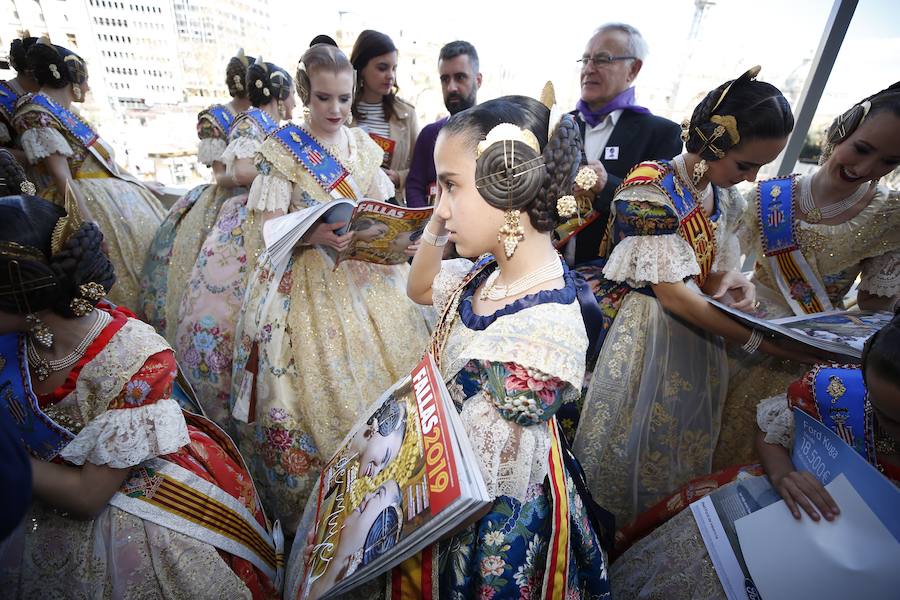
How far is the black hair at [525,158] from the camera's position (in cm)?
75

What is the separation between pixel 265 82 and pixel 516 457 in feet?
8.04

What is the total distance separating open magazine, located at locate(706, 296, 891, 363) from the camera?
0.98 metres

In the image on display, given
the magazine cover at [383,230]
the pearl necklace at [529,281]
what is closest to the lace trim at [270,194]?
the magazine cover at [383,230]

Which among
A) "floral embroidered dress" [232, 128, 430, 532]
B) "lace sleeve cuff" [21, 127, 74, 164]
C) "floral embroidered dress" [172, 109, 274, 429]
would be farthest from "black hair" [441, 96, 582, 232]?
"lace sleeve cuff" [21, 127, 74, 164]

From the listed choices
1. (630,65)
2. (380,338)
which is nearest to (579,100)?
(630,65)

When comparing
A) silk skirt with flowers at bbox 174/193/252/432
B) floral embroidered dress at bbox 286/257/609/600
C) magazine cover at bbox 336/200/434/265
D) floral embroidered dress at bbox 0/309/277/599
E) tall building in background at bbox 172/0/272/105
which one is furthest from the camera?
tall building in background at bbox 172/0/272/105

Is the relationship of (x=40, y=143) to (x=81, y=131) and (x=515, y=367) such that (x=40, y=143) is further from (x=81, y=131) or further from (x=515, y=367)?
(x=515, y=367)

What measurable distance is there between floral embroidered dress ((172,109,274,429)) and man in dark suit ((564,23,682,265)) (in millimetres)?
1504

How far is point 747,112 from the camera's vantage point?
106cm

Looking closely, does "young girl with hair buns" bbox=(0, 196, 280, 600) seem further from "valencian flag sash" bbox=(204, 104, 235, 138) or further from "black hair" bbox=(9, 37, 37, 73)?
"black hair" bbox=(9, 37, 37, 73)

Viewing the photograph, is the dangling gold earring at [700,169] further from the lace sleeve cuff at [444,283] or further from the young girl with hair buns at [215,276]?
the young girl with hair buns at [215,276]

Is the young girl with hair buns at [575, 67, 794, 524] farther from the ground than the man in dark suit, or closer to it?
closer to it

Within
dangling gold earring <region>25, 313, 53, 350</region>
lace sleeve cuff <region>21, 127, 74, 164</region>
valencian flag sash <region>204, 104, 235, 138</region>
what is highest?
valencian flag sash <region>204, 104, 235, 138</region>

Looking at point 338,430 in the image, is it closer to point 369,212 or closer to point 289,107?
point 369,212
